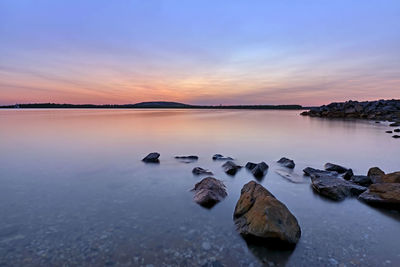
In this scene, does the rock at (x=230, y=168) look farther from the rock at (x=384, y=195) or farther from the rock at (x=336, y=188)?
the rock at (x=384, y=195)

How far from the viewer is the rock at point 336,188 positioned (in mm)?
4859

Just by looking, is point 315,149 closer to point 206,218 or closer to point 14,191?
point 206,218

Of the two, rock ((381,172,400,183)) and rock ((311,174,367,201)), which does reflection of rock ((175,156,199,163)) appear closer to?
rock ((311,174,367,201))

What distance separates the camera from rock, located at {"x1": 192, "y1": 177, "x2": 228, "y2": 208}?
4535mm

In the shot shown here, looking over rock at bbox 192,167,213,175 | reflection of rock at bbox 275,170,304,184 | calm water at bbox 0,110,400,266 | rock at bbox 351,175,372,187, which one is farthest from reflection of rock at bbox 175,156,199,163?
rock at bbox 351,175,372,187

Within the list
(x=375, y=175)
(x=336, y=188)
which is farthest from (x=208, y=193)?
(x=375, y=175)

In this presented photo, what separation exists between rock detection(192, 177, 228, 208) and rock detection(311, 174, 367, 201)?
7.61 ft

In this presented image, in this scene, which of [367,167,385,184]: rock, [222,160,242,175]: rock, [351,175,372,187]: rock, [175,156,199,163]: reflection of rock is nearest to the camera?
[367,167,385,184]: rock

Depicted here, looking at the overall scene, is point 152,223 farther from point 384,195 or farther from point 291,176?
point 384,195

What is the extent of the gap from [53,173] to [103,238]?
14.5ft

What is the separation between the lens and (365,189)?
5059 mm

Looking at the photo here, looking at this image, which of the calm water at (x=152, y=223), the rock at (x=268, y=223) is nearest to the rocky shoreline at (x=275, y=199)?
the rock at (x=268, y=223)

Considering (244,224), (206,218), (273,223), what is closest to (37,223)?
(206,218)

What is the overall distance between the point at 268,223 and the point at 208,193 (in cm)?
166
